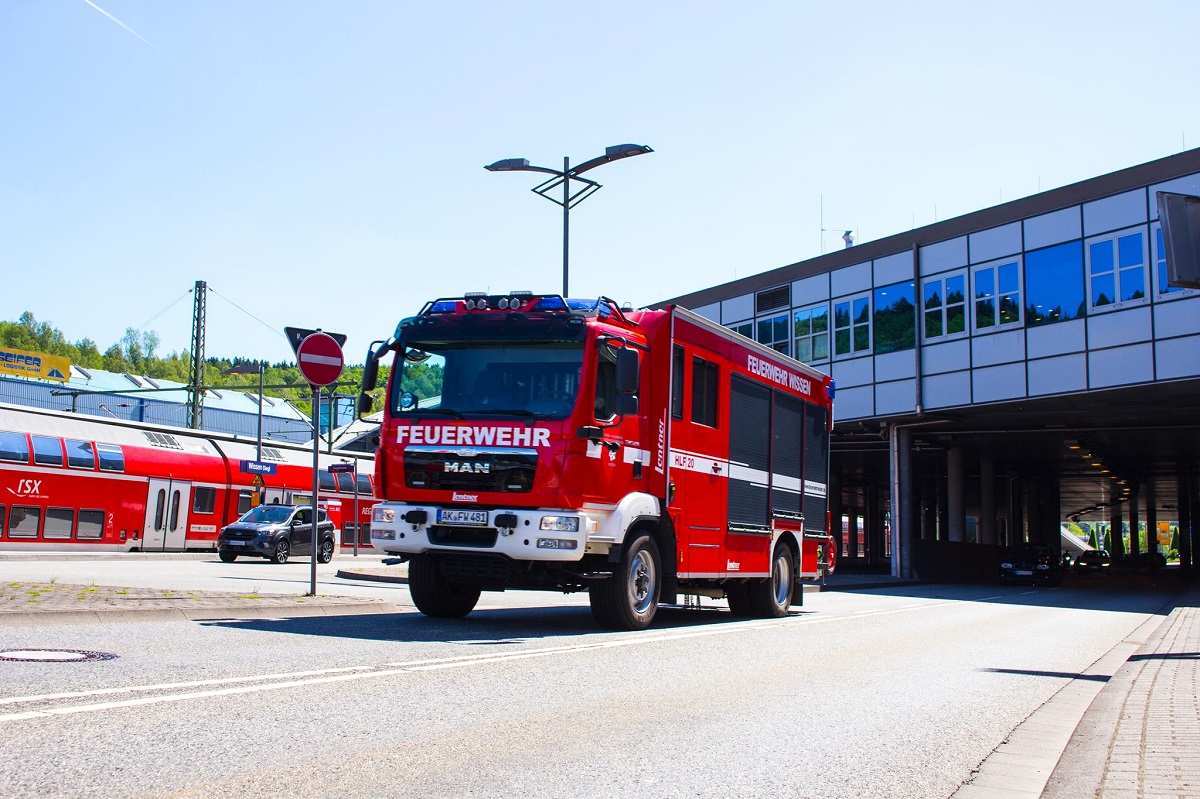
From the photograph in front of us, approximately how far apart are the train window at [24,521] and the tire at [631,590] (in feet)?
68.2

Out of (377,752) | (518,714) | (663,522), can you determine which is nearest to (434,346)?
(663,522)

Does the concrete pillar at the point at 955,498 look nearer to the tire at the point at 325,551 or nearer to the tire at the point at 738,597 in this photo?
the tire at the point at 325,551

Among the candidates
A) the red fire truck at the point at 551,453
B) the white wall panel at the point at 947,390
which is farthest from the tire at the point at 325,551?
the red fire truck at the point at 551,453

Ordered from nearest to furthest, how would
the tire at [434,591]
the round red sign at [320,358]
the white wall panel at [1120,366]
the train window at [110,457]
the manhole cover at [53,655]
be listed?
the manhole cover at [53,655] → the tire at [434,591] → the round red sign at [320,358] → the white wall panel at [1120,366] → the train window at [110,457]

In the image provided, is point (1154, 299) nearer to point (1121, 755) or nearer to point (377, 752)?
point (1121, 755)

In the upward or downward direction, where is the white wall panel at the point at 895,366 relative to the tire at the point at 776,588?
upward

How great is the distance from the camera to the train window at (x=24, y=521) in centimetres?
2691

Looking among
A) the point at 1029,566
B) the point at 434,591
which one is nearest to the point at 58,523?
the point at 434,591

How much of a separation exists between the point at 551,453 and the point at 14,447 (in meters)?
21.1

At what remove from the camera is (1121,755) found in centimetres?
570

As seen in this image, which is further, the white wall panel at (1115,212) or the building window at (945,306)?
the building window at (945,306)

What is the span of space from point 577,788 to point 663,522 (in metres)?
7.40

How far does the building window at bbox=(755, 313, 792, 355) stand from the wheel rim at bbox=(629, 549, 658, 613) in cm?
2893

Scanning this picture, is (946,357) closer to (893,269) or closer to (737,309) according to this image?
(893,269)
